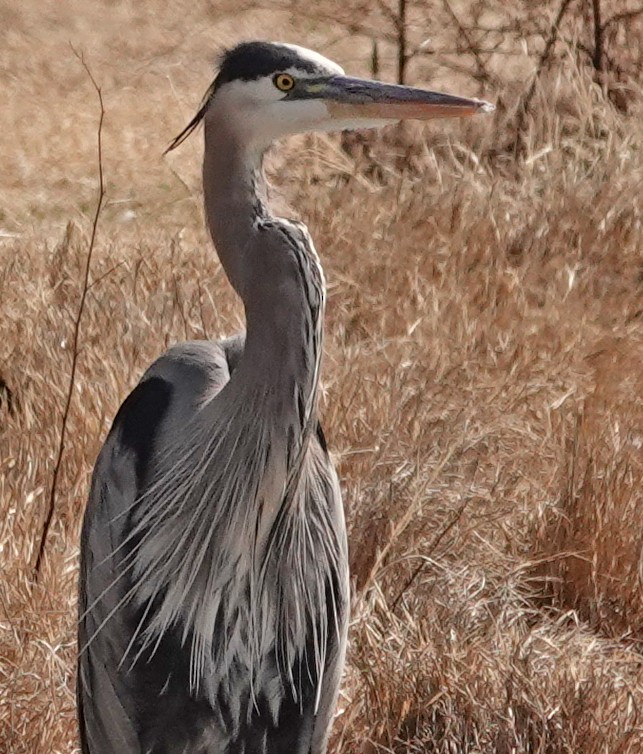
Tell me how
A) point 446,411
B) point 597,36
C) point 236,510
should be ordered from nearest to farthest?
point 236,510 < point 446,411 < point 597,36

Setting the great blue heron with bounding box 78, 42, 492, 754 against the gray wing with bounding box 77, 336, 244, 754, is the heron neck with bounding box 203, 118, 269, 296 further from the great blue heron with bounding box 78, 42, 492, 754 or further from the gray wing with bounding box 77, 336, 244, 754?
the gray wing with bounding box 77, 336, 244, 754

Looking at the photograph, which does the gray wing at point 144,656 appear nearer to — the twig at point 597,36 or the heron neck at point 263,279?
the heron neck at point 263,279

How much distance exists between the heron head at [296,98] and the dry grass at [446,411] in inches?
43.1

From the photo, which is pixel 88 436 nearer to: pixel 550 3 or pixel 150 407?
pixel 150 407

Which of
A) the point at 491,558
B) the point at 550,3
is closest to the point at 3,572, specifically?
the point at 491,558

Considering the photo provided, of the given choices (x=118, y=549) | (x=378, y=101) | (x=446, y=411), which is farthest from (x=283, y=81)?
(x=446, y=411)

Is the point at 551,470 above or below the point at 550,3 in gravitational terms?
below

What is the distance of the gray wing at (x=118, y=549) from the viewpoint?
2.60 meters

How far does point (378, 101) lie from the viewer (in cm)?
252

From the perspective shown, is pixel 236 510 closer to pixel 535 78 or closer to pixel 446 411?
pixel 446 411

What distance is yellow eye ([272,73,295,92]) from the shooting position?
2504 mm

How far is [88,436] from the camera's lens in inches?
152

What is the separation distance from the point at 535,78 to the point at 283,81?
3.40 meters

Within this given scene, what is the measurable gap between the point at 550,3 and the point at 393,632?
359cm
